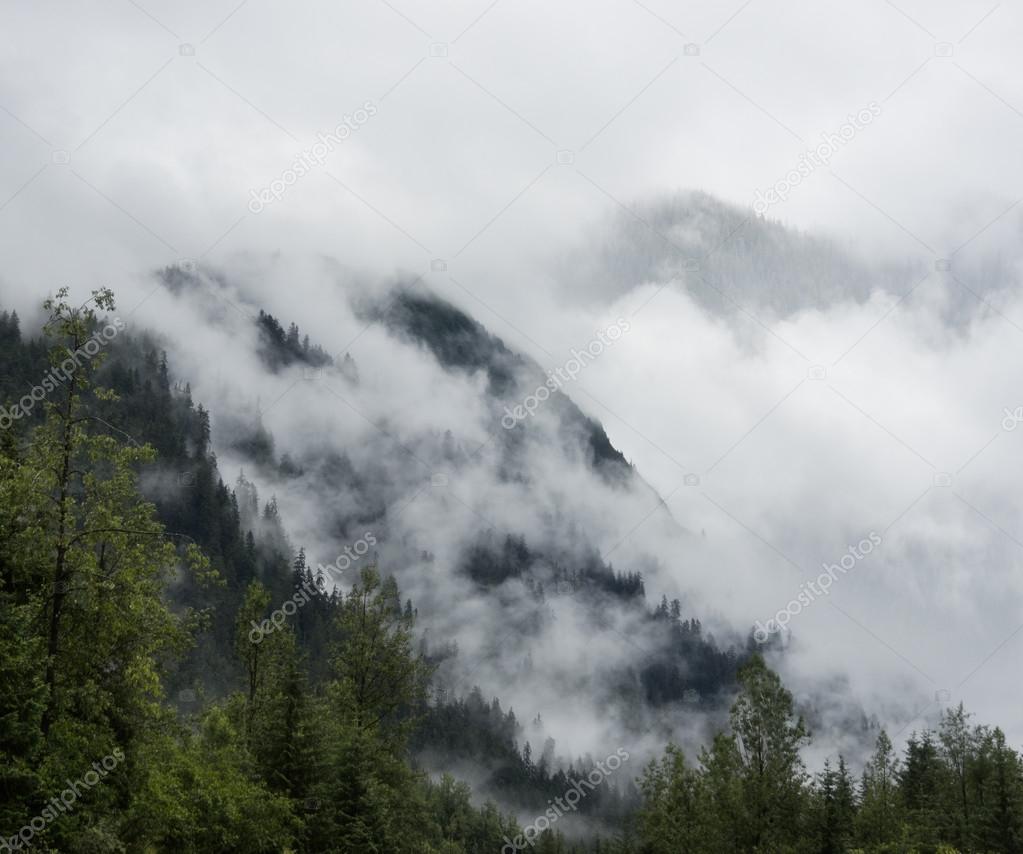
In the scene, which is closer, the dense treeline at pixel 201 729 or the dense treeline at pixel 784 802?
the dense treeline at pixel 201 729

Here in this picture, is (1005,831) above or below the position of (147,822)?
above

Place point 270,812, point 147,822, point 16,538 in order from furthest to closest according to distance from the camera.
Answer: point 270,812 < point 147,822 < point 16,538

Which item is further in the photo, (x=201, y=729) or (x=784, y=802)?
(x=784, y=802)

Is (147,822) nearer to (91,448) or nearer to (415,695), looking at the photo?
(91,448)

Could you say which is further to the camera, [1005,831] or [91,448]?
[1005,831]

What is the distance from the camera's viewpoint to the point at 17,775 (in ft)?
71.5

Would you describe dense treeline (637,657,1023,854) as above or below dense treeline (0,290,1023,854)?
above

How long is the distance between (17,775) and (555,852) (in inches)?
4039

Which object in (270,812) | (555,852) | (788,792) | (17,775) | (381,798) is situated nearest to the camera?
(17,775)

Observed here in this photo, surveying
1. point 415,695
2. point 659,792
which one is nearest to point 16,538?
point 415,695

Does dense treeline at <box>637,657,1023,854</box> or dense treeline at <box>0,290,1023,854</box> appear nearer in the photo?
dense treeline at <box>0,290,1023,854</box>

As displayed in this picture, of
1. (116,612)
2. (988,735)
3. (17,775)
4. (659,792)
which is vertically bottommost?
(17,775)

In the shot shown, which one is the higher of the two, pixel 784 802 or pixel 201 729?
pixel 784 802

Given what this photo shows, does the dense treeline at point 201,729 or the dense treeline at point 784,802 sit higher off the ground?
the dense treeline at point 784,802
